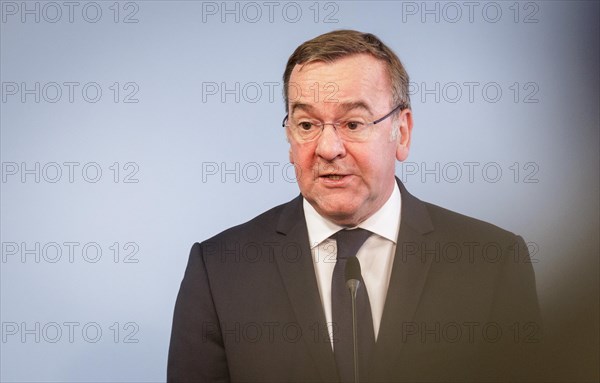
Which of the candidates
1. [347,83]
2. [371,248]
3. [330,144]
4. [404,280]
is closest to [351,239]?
[371,248]

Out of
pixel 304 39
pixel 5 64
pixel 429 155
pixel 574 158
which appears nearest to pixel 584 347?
A: pixel 574 158

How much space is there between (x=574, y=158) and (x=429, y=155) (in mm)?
456

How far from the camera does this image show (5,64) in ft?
8.70

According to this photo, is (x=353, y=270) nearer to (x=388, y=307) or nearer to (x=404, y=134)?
(x=388, y=307)

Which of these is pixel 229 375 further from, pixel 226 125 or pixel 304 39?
pixel 304 39

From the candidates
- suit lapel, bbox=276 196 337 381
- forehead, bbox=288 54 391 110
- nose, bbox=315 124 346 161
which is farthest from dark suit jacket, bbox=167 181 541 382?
forehead, bbox=288 54 391 110

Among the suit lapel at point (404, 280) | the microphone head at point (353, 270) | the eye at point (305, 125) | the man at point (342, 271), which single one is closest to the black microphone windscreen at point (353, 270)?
the microphone head at point (353, 270)

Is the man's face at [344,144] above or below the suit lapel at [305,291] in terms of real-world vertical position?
above

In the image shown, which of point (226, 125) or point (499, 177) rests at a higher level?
point (226, 125)

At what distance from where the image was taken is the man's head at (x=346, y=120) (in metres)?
2.34

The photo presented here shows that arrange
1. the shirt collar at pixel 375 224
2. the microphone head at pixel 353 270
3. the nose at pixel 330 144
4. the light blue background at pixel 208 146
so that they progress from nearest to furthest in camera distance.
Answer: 1. the microphone head at pixel 353 270
2. the nose at pixel 330 144
3. the shirt collar at pixel 375 224
4. the light blue background at pixel 208 146

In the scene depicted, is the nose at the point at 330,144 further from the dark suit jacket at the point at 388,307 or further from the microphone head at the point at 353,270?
the microphone head at the point at 353,270

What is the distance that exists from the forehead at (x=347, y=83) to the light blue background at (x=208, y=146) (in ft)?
0.65

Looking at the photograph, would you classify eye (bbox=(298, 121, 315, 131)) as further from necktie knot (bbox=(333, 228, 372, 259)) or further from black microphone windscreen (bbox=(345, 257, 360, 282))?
black microphone windscreen (bbox=(345, 257, 360, 282))
